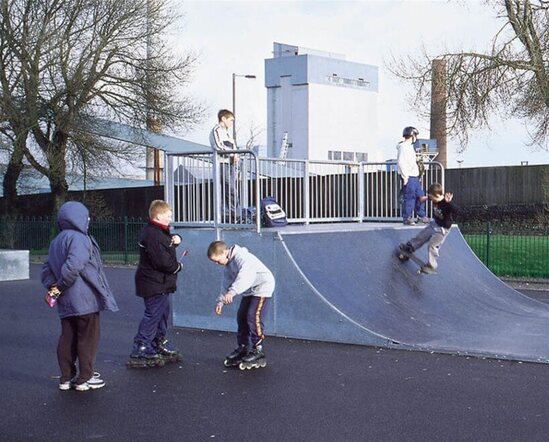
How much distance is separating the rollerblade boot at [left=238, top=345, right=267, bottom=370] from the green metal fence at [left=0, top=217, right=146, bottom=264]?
767 inches

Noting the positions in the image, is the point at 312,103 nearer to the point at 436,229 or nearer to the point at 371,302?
the point at 436,229

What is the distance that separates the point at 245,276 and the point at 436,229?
515 centimetres

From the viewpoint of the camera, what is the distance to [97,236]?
3097 cm

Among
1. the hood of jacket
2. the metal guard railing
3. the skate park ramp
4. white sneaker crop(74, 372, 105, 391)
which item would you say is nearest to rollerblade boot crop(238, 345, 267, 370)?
white sneaker crop(74, 372, 105, 391)

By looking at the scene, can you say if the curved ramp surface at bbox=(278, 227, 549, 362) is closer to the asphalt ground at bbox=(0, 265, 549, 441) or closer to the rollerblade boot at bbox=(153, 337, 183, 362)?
the asphalt ground at bbox=(0, 265, 549, 441)

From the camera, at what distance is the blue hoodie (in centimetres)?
732

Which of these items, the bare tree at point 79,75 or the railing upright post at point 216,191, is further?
the bare tree at point 79,75

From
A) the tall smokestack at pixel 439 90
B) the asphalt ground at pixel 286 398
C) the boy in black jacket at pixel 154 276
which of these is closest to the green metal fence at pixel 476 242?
the tall smokestack at pixel 439 90

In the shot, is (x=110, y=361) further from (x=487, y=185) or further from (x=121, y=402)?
(x=487, y=185)

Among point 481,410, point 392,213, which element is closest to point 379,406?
point 481,410

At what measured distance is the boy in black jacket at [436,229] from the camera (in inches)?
491

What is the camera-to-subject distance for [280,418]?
21.5 ft

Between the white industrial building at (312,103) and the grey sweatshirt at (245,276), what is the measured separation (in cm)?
5252

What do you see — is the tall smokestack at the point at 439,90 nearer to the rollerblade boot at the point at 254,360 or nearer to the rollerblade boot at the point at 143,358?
the rollerblade boot at the point at 254,360
